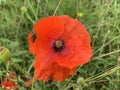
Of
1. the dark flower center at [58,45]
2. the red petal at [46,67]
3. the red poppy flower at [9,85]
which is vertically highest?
the dark flower center at [58,45]

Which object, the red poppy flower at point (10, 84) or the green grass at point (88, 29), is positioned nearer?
the red poppy flower at point (10, 84)

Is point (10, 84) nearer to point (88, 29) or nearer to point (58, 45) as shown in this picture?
point (58, 45)

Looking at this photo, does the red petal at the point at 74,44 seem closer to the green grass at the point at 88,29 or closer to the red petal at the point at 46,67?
the red petal at the point at 46,67

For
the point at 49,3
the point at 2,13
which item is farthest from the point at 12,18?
the point at 49,3

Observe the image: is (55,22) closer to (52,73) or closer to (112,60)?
(52,73)

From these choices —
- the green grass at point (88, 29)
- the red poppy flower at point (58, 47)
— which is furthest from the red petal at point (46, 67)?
the green grass at point (88, 29)

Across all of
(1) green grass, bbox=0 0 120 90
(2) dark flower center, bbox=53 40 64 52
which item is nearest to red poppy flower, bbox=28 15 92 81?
(2) dark flower center, bbox=53 40 64 52
